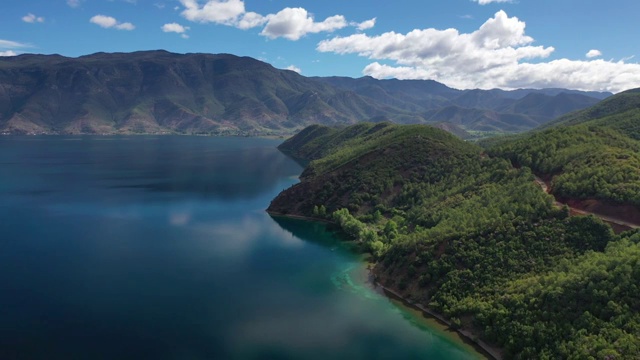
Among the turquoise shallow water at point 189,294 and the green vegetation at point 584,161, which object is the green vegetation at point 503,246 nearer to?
the green vegetation at point 584,161

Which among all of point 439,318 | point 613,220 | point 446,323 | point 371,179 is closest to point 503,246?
point 439,318

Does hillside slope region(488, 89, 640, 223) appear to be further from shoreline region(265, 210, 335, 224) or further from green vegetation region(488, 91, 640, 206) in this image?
shoreline region(265, 210, 335, 224)

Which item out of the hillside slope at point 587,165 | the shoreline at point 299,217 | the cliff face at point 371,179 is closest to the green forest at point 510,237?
the hillside slope at point 587,165

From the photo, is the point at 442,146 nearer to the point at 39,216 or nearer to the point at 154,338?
the point at 154,338

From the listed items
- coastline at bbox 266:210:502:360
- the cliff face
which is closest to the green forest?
the cliff face

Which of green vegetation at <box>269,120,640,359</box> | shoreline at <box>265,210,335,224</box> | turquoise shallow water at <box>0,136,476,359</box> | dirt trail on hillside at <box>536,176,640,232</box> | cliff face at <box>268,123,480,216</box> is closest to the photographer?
green vegetation at <box>269,120,640,359</box>

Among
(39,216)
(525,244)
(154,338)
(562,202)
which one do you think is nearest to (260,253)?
(154,338)
